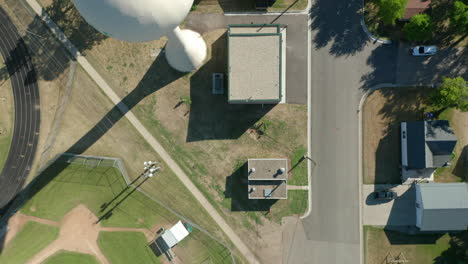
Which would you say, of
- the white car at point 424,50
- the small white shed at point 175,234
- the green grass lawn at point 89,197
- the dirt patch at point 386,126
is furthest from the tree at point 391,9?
the green grass lawn at point 89,197

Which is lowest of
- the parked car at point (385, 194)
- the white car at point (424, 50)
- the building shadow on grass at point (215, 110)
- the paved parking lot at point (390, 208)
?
the paved parking lot at point (390, 208)

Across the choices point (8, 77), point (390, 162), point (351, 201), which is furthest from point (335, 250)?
point (8, 77)

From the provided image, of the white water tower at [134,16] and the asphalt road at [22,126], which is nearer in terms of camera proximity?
the white water tower at [134,16]

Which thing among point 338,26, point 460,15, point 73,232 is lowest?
point 73,232

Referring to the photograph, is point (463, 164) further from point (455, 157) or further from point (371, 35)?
point (371, 35)

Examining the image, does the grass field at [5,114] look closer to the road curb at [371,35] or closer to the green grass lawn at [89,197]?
the green grass lawn at [89,197]

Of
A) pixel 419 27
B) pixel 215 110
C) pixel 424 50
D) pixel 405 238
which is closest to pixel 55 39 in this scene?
pixel 215 110

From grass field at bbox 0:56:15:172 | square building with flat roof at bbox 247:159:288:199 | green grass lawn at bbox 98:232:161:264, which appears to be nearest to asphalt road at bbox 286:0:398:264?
square building with flat roof at bbox 247:159:288:199
